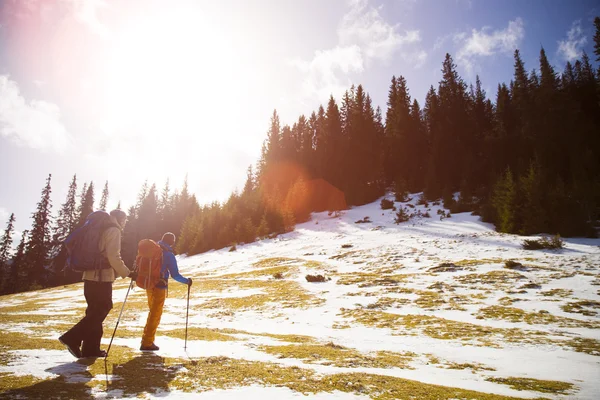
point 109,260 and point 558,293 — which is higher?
point 109,260

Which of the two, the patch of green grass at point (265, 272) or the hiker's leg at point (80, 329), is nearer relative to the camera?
the hiker's leg at point (80, 329)

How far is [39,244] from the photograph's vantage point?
46875mm

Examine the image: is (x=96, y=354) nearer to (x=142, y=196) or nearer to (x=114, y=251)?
(x=114, y=251)

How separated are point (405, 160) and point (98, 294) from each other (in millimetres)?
50154

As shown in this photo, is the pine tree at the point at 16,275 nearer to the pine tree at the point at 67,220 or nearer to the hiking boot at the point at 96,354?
the pine tree at the point at 67,220

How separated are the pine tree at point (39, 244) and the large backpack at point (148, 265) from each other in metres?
53.4

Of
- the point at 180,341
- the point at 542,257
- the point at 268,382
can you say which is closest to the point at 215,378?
the point at 268,382

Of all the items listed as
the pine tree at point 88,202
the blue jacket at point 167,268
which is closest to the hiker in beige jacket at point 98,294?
the blue jacket at point 167,268

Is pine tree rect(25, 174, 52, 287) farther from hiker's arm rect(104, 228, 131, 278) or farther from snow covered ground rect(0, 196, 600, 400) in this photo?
hiker's arm rect(104, 228, 131, 278)

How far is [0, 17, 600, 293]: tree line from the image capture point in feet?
120

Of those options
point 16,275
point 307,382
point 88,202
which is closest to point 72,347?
point 307,382

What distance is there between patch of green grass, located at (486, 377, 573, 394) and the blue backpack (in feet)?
21.4

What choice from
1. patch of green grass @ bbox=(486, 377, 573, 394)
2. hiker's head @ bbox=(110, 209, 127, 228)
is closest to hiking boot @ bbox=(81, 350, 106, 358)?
hiker's head @ bbox=(110, 209, 127, 228)

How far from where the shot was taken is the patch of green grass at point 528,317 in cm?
830
